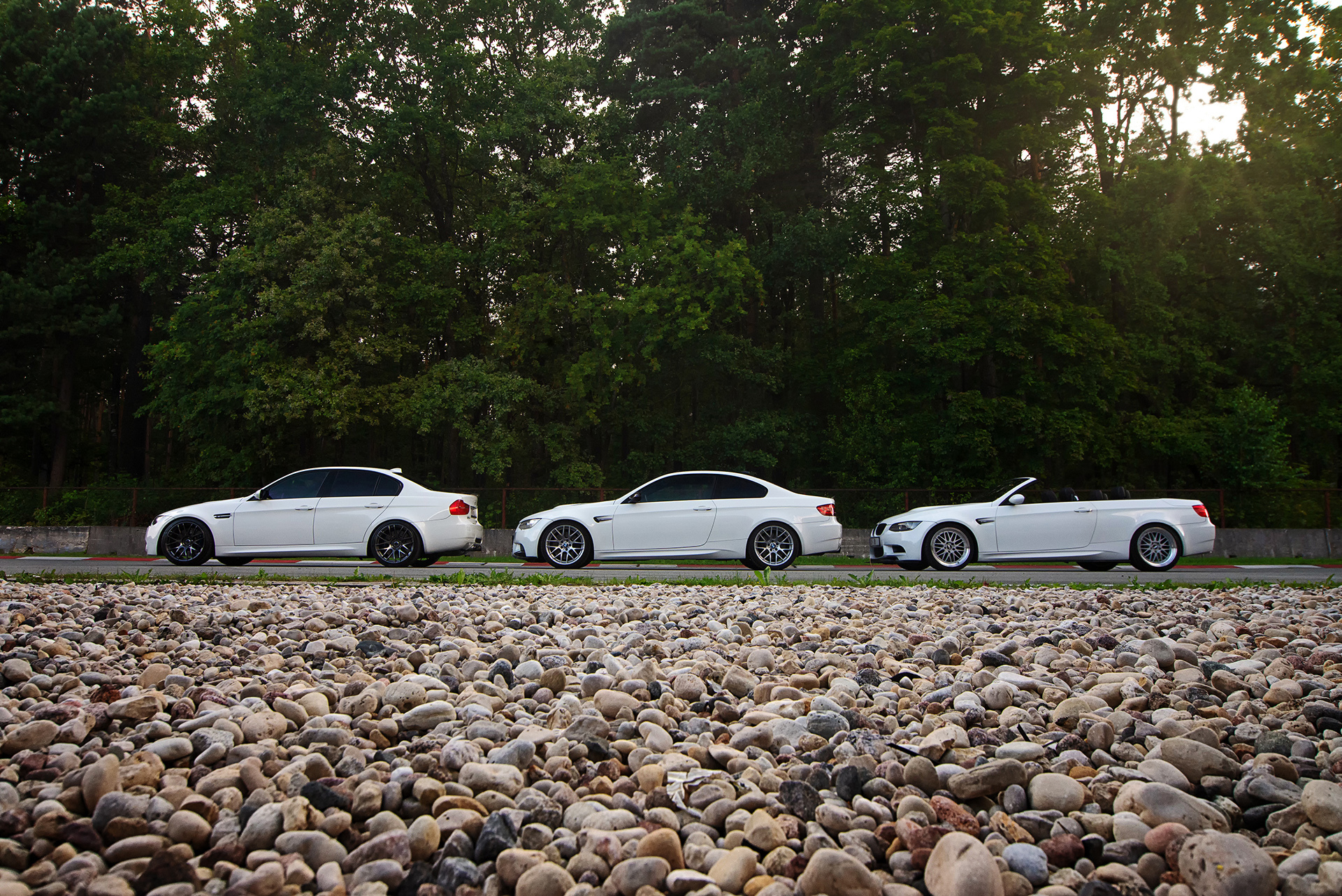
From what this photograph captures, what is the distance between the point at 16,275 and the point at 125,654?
33.9 meters

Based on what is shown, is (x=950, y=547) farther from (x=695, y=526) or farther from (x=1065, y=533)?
(x=695, y=526)

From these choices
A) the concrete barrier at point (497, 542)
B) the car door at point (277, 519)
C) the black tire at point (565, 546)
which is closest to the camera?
the black tire at point (565, 546)

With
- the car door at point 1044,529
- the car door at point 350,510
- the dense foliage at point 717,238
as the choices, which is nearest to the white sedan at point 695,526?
the car door at point 350,510

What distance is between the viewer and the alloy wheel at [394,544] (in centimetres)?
1259

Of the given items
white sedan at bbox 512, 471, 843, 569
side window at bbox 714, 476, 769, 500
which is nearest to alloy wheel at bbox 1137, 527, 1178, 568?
white sedan at bbox 512, 471, 843, 569

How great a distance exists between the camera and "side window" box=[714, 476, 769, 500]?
41.1ft

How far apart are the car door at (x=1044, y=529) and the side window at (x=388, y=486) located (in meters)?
9.29

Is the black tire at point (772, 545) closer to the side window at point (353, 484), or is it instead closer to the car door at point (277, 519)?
the side window at point (353, 484)

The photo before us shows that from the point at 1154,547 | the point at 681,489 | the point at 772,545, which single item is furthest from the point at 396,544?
the point at 1154,547

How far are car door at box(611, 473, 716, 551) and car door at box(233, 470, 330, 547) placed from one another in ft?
15.5

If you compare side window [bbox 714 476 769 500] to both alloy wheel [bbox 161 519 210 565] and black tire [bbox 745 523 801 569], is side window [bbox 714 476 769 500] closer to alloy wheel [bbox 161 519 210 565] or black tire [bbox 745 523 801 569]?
black tire [bbox 745 523 801 569]

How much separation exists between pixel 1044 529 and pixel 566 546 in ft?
24.1

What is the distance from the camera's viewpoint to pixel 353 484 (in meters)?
12.9

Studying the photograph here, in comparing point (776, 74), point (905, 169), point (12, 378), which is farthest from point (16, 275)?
point (905, 169)
